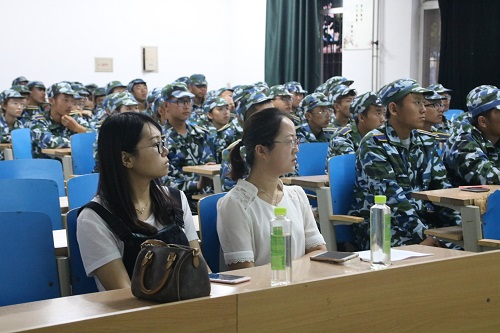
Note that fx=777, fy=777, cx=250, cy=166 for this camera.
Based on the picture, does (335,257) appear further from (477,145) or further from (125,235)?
(477,145)

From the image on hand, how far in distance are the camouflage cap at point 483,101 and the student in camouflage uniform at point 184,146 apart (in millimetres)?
1895

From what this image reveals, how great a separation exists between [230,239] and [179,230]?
0.23 m

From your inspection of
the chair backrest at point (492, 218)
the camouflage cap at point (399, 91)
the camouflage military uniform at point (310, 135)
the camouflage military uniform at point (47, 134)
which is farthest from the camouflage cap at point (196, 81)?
the chair backrest at point (492, 218)

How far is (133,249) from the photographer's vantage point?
248 cm

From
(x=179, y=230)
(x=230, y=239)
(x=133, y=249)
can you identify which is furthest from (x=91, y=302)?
(x=230, y=239)

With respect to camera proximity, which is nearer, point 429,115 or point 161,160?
point 161,160

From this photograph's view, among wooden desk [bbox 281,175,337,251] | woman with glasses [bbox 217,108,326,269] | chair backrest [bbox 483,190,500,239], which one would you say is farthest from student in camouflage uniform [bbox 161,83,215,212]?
woman with glasses [bbox 217,108,326,269]

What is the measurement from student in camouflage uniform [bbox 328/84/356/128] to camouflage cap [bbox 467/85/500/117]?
2.60m

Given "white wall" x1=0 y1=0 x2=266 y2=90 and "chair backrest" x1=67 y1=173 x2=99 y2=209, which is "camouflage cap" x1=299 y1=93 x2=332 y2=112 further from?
"white wall" x1=0 y1=0 x2=266 y2=90

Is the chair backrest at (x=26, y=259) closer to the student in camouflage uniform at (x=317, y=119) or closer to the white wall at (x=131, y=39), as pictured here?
the student in camouflage uniform at (x=317, y=119)

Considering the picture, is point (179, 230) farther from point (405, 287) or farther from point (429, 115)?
point (429, 115)

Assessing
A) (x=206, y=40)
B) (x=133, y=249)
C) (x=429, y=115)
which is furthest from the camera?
(x=206, y=40)

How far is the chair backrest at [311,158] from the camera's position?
5383mm

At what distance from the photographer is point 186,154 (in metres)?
5.58
